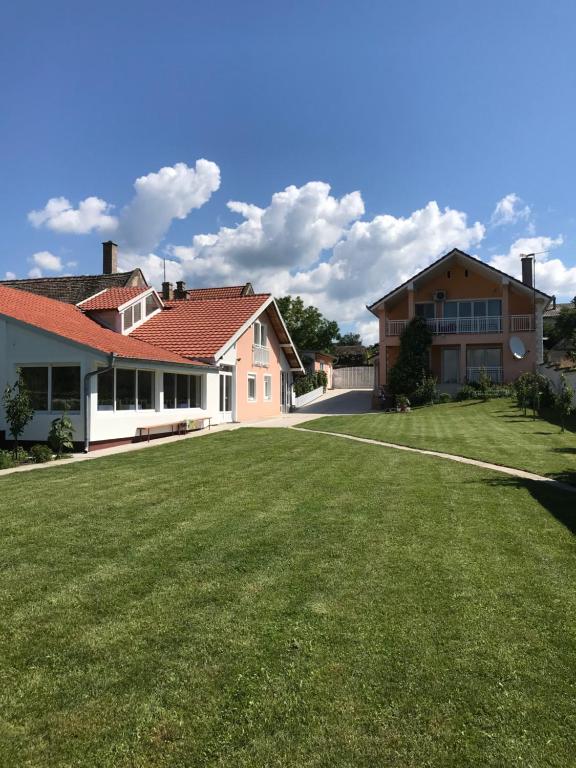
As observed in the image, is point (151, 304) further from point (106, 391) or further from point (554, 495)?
point (554, 495)

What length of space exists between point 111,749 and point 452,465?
9648mm

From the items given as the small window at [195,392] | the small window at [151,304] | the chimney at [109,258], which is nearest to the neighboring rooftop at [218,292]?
the chimney at [109,258]

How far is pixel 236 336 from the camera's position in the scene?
23.1m

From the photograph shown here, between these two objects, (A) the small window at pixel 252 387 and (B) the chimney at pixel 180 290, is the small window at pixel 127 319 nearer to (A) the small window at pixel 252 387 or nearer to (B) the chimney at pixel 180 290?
(A) the small window at pixel 252 387

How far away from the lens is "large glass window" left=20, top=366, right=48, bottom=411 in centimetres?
1504

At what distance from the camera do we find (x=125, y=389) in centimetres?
1652

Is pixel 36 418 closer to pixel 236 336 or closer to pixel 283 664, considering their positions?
pixel 236 336

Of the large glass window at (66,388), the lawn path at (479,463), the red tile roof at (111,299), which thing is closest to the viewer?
the lawn path at (479,463)

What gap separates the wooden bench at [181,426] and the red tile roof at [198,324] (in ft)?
8.82

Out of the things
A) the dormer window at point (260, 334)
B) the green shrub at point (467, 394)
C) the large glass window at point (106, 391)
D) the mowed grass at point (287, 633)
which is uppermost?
the dormer window at point (260, 334)

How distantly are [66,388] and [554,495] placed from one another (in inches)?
492

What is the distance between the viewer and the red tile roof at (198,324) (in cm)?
2217

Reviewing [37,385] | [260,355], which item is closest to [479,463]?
[37,385]

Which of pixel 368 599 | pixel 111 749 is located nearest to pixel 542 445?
pixel 368 599
